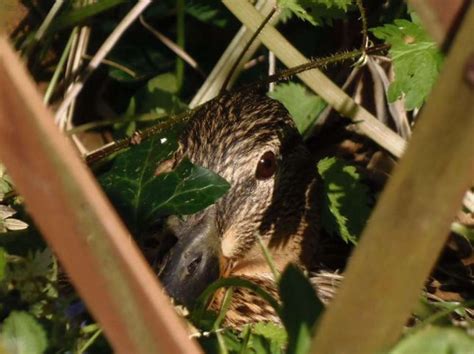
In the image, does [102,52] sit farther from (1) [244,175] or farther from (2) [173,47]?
(1) [244,175]

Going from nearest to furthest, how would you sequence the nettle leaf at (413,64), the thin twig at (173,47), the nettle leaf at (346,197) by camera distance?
the nettle leaf at (413,64) < the nettle leaf at (346,197) < the thin twig at (173,47)

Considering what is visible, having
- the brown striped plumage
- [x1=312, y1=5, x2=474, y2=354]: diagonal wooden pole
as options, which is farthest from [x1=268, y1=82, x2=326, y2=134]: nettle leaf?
[x1=312, y1=5, x2=474, y2=354]: diagonal wooden pole

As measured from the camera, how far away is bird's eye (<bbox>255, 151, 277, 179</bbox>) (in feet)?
9.65

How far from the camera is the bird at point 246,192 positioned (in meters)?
2.65

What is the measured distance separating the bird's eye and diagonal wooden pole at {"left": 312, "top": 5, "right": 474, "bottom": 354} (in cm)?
181

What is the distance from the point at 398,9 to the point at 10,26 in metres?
1.09

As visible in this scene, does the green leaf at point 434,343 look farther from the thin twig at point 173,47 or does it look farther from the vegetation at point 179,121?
the thin twig at point 173,47

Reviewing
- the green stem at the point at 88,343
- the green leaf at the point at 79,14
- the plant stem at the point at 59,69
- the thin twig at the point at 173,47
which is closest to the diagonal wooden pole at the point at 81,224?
the green stem at the point at 88,343

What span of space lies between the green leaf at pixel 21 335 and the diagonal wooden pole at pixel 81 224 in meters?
0.37

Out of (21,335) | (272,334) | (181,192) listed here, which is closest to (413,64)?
(181,192)

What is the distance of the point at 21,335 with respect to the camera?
4.85 feet

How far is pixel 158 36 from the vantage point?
3215 millimetres

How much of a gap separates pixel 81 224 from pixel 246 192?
1825 mm

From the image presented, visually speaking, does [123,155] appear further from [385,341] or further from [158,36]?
[385,341]
